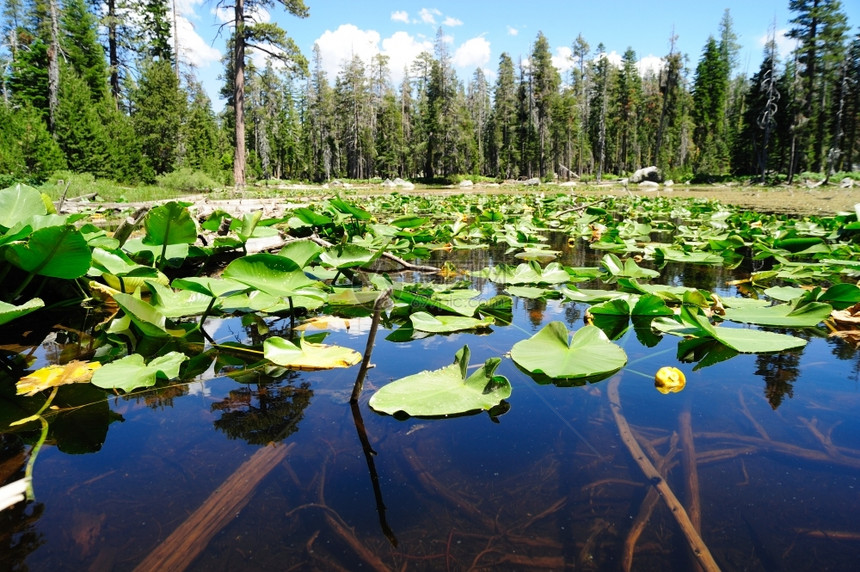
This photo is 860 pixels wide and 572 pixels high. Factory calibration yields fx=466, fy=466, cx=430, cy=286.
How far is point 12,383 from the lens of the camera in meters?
1.15

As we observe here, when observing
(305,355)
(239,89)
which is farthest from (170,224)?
(239,89)

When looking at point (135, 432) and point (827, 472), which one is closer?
point (827, 472)

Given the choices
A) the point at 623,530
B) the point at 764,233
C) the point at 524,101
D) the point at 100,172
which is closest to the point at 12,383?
the point at 623,530

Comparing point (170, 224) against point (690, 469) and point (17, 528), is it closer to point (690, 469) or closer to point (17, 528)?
point (17, 528)

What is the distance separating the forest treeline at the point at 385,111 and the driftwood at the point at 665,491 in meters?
14.6

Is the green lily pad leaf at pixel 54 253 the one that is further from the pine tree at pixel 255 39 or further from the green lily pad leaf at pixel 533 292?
the pine tree at pixel 255 39

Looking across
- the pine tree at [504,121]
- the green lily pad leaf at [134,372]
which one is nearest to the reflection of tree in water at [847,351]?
the green lily pad leaf at [134,372]

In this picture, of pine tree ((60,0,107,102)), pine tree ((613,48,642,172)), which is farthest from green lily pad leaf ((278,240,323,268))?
pine tree ((613,48,642,172))

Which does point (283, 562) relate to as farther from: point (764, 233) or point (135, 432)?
point (764, 233)

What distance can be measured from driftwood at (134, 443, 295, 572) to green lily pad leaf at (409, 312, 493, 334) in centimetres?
73

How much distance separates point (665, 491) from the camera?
73 cm

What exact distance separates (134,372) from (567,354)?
1.05 meters

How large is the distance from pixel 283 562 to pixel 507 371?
76cm

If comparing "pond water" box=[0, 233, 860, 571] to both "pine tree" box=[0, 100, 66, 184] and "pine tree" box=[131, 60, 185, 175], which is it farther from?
"pine tree" box=[131, 60, 185, 175]
